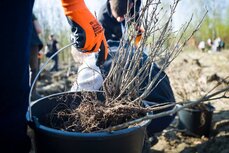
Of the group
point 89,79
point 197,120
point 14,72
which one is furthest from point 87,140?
point 197,120

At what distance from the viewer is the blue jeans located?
42.5 inches

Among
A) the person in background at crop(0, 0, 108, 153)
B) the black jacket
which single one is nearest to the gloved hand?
the person in background at crop(0, 0, 108, 153)

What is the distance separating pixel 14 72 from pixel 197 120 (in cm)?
206

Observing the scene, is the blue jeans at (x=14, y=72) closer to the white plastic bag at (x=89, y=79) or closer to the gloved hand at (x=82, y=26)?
the gloved hand at (x=82, y=26)

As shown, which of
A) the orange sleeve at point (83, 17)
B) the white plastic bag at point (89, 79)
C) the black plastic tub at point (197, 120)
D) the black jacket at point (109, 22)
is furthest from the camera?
the black plastic tub at point (197, 120)

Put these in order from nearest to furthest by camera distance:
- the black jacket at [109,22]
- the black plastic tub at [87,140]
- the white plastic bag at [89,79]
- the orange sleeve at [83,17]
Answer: the black plastic tub at [87,140]
the orange sleeve at [83,17]
the white plastic bag at [89,79]
the black jacket at [109,22]

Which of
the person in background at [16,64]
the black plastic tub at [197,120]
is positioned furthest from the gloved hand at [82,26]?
Result: the black plastic tub at [197,120]

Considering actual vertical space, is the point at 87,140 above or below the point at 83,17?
below

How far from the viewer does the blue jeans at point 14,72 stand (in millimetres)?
1079

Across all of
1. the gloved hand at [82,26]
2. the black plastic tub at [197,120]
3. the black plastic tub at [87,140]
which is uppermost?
the gloved hand at [82,26]

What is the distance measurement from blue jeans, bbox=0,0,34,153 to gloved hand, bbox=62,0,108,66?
19 centimetres

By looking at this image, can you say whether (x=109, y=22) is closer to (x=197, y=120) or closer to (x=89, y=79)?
(x=89, y=79)

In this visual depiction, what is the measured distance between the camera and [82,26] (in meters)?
1.31

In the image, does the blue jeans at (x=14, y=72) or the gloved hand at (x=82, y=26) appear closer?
the blue jeans at (x=14, y=72)
